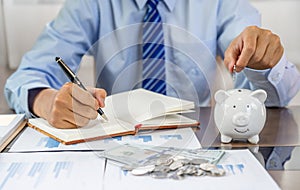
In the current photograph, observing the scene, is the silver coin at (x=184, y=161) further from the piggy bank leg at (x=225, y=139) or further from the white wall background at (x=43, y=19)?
the white wall background at (x=43, y=19)

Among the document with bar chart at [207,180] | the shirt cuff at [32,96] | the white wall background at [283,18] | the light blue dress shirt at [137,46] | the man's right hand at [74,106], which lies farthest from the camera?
the white wall background at [283,18]

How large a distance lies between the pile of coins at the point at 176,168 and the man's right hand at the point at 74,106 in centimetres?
Answer: 25

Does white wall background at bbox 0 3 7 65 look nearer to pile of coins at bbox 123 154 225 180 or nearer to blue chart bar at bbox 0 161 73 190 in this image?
blue chart bar at bbox 0 161 73 190

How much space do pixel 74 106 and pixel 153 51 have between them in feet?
1.37

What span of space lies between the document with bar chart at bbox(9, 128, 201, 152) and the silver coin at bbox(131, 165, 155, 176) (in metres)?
0.14

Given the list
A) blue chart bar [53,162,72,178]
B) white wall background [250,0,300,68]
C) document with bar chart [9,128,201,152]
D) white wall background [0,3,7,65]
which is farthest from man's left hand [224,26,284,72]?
white wall background [0,3,7,65]

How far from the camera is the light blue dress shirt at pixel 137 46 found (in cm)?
121

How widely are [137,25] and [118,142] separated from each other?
57 cm

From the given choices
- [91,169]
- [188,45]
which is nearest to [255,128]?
[91,169]

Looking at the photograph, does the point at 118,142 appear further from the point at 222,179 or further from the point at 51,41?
the point at 51,41

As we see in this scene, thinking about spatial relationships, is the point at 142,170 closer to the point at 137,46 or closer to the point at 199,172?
the point at 199,172

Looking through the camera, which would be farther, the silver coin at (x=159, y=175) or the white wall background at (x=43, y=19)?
the white wall background at (x=43, y=19)

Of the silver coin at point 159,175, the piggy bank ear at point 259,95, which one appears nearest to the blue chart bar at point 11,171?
the silver coin at point 159,175

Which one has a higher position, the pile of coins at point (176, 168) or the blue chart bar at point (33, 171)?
the pile of coins at point (176, 168)
